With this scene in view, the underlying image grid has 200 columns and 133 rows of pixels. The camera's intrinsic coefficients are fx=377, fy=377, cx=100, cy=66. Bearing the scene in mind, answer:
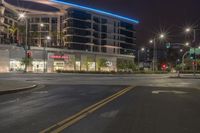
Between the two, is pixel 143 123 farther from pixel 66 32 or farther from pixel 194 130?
pixel 66 32

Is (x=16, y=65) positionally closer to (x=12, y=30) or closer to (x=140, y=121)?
(x=12, y=30)

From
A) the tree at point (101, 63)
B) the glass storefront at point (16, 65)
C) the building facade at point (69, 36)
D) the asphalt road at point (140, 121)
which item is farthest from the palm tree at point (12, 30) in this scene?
the asphalt road at point (140, 121)

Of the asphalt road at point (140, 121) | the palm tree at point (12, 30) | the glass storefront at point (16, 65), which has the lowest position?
the asphalt road at point (140, 121)

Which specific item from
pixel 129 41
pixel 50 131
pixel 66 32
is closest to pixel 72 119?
A: pixel 50 131

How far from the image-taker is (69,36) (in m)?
134

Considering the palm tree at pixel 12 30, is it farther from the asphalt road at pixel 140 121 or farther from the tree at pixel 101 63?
the asphalt road at pixel 140 121

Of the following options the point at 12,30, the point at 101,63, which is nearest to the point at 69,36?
the point at 101,63

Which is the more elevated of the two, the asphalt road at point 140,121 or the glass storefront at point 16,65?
the glass storefront at point 16,65

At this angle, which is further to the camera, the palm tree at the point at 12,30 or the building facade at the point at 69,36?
the building facade at the point at 69,36

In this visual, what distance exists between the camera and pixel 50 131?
28.4 feet

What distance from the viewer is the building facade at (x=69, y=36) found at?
11800cm

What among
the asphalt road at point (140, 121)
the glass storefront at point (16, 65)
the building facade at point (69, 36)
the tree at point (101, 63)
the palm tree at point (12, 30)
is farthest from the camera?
the tree at point (101, 63)

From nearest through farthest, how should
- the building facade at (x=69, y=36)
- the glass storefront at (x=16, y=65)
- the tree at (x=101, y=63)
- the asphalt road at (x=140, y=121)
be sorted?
the asphalt road at (x=140, y=121) → the glass storefront at (x=16, y=65) → the building facade at (x=69, y=36) → the tree at (x=101, y=63)

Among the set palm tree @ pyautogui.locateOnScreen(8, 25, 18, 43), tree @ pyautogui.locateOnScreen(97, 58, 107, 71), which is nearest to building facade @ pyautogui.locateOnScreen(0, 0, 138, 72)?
tree @ pyautogui.locateOnScreen(97, 58, 107, 71)
